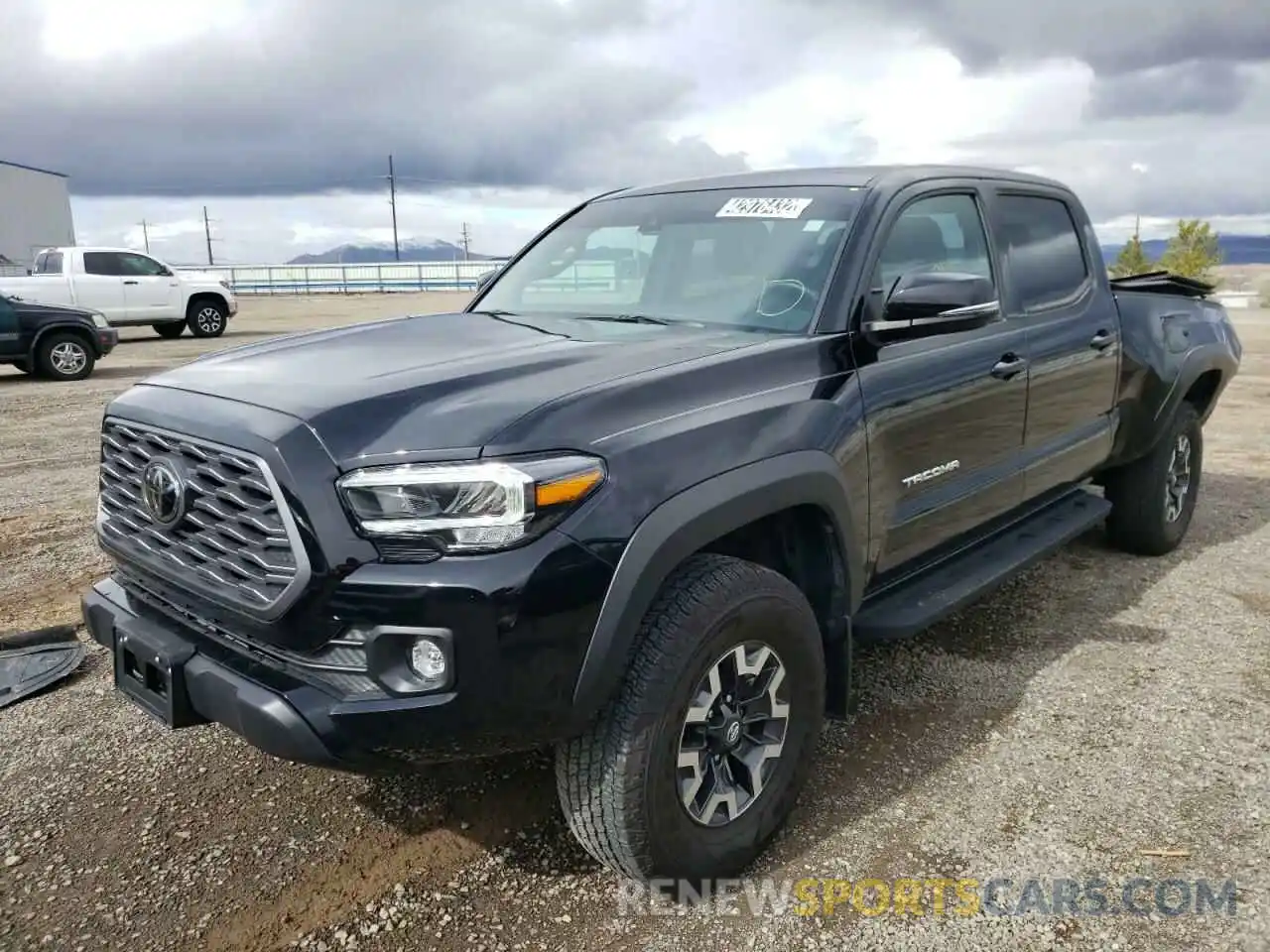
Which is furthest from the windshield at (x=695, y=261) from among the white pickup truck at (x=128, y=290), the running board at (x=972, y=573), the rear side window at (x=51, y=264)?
the rear side window at (x=51, y=264)

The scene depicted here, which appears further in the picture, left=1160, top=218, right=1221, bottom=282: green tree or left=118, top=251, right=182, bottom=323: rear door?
left=1160, top=218, right=1221, bottom=282: green tree

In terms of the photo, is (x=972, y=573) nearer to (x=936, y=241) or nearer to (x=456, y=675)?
(x=936, y=241)

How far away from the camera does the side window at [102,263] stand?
16.6 meters

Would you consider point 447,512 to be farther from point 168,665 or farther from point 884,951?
point 884,951

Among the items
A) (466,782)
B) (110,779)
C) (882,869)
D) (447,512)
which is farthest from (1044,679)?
(110,779)

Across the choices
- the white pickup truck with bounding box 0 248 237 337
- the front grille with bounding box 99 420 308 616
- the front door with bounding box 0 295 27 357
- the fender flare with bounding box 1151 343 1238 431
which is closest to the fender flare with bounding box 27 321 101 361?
the front door with bounding box 0 295 27 357

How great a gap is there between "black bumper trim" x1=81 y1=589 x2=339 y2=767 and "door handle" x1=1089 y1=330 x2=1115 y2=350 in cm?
Result: 364

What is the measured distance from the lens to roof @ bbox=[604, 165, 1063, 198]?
11.3 ft

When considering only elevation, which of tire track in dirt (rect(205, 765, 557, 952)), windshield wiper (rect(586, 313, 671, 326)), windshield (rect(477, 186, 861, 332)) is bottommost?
tire track in dirt (rect(205, 765, 557, 952))

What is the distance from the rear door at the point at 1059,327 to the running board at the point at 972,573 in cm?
17

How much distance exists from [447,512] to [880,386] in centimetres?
151

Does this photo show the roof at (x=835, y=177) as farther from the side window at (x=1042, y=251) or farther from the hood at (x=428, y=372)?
the hood at (x=428, y=372)

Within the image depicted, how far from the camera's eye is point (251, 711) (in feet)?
7.26

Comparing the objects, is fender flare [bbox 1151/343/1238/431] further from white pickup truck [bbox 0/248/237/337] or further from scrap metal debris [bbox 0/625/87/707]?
white pickup truck [bbox 0/248/237/337]
